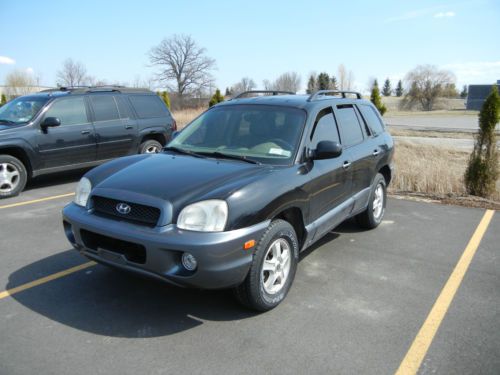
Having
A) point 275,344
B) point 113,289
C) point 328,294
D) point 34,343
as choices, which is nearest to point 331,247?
point 328,294

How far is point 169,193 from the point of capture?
318 cm

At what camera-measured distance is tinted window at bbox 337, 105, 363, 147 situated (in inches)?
190

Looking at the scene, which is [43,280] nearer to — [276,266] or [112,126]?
[276,266]

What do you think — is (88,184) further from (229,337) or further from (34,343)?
(229,337)

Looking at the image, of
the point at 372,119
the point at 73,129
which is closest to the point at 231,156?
the point at 372,119

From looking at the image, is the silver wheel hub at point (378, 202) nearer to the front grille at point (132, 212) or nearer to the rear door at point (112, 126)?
the front grille at point (132, 212)

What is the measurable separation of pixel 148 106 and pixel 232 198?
7383 mm

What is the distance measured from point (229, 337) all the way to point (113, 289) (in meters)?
1.35

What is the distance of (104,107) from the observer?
894 cm

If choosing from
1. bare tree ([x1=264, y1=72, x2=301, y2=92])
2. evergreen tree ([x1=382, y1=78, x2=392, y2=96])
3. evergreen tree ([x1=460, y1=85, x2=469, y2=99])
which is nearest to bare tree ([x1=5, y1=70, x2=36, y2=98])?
bare tree ([x1=264, y1=72, x2=301, y2=92])

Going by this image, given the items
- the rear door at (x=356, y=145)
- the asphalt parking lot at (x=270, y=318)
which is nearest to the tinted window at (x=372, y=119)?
the rear door at (x=356, y=145)

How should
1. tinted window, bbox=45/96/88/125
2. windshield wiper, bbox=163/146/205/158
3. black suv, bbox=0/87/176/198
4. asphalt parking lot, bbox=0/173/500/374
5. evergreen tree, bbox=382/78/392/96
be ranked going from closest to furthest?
1. asphalt parking lot, bbox=0/173/500/374
2. windshield wiper, bbox=163/146/205/158
3. black suv, bbox=0/87/176/198
4. tinted window, bbox=45/96/88/125
5. evergreen tree, bbox=382/78/392/96

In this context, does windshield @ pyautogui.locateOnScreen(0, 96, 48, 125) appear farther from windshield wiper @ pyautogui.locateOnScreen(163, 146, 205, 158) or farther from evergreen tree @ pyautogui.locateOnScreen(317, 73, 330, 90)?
evergreen tree @ pyautogui.locateOnScreen(317, 73, 330, 90)

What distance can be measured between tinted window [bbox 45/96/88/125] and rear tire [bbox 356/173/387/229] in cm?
592
